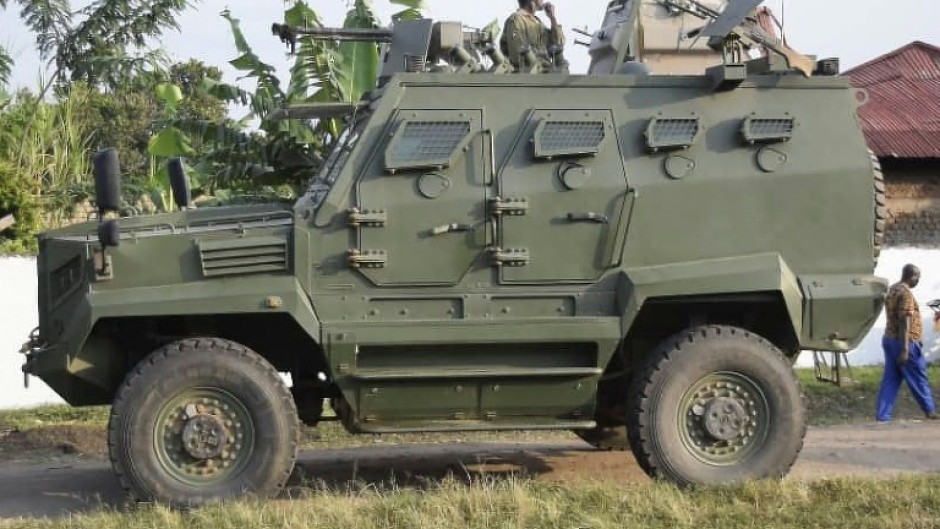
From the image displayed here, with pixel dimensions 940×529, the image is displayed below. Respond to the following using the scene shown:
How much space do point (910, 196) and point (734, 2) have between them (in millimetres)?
14904

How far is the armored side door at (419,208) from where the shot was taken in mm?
7055

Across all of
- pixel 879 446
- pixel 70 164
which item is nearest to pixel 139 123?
pixel 70 164

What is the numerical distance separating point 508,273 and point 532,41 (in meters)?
2.05

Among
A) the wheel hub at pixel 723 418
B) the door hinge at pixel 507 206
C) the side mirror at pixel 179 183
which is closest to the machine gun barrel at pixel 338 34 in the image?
the side mirror at pixel 179 183

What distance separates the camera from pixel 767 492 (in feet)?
22.2

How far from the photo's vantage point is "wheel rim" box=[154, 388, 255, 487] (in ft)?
22.1

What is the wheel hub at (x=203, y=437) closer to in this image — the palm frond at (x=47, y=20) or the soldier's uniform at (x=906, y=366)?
the soldier's uniform at (x=906, y=366)

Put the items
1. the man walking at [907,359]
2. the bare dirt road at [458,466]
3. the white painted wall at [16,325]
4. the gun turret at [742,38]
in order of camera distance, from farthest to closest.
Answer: the white painted wall at [16,325]
the man walking at [907,359]
the bare dirt road at [458,466]
the gun turret at [742,38]

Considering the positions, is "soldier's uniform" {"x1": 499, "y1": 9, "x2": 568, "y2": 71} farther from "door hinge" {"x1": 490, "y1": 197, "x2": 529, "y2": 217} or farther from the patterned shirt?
the patterned shirt

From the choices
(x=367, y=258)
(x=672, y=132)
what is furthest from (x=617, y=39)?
(x=367, y=258)

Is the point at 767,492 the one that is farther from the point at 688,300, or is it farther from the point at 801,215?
the point at 801,215

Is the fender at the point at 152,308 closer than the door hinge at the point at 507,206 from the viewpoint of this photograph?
Yes

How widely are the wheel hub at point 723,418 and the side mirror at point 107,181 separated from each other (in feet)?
11.5

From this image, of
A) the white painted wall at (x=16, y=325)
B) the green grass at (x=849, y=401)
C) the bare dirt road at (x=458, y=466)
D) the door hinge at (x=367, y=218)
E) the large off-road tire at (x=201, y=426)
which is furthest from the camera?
the white painted wall at (x=16, y=325)
